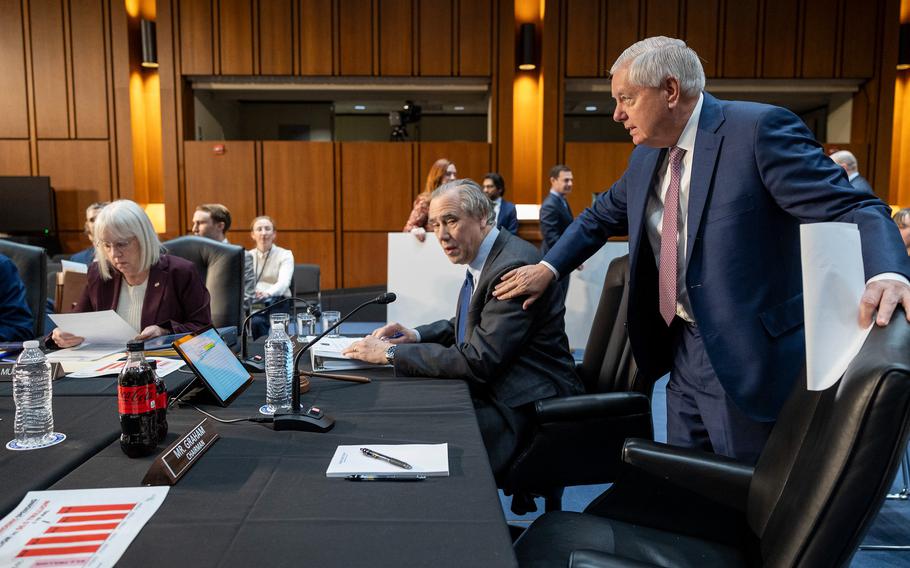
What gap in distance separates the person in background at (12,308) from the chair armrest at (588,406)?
82.4 inches

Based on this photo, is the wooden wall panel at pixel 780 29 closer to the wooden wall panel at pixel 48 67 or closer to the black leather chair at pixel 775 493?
the black leather chair at pixel 775 493

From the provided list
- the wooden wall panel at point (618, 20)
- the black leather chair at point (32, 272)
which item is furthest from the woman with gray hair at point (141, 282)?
the wooden wall panel at point (618, 20)

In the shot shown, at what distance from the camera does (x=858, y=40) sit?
7.80 meters

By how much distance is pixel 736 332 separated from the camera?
1557 mm

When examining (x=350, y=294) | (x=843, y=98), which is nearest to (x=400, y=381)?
(x=350, y=294)

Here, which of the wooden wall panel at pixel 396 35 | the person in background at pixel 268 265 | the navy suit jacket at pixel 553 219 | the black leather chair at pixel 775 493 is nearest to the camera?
the black leather chair at pixel 775 493

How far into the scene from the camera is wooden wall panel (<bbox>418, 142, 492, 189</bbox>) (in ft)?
25.7

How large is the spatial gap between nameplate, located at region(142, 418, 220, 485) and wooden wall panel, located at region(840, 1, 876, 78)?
8897 mm

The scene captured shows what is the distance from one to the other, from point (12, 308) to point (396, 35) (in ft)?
20.2

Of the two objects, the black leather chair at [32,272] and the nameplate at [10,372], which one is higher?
the black leather chair at [32,272]

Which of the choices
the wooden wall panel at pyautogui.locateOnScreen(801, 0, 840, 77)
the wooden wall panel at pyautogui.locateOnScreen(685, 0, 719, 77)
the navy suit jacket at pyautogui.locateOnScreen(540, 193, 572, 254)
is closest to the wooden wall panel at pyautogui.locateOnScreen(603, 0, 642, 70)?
Result: the wooden wall panel at pyautogui.locateOnScreen(685, 0, 719, 77)

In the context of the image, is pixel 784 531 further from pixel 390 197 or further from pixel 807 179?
pixel 390 197

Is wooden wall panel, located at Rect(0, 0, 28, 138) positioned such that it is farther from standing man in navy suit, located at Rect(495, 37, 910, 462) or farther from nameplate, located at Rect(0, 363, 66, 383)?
standing man in navy suit, located at Rect(495, 37, 910, 462)

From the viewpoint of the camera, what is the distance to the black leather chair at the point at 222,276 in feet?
9.73
